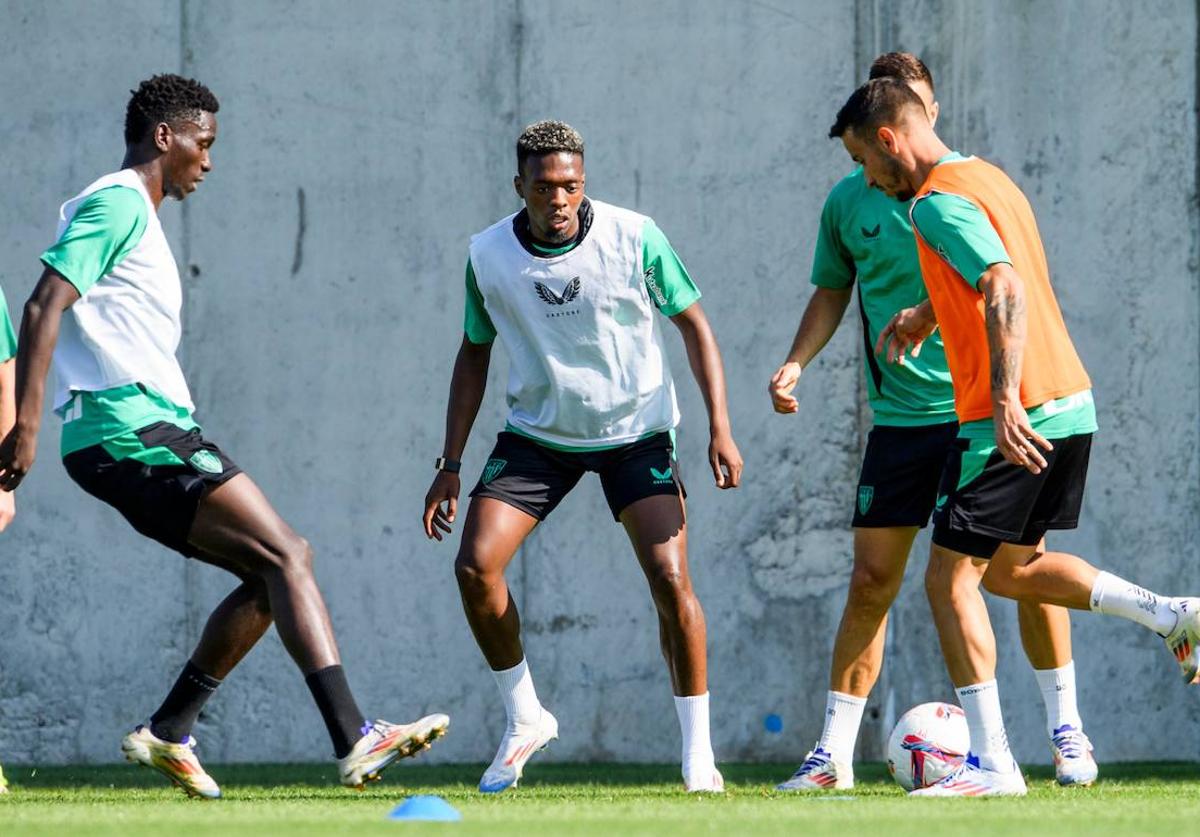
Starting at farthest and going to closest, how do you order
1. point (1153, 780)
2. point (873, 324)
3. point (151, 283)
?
point (1153, 780) → point (873, 324) → point (151, 283)

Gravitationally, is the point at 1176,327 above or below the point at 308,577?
above

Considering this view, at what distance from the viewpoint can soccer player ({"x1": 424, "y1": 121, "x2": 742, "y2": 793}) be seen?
632 centimetres

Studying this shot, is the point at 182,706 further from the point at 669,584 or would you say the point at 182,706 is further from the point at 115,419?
the point at 669,584

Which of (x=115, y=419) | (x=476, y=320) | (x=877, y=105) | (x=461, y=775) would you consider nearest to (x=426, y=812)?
(x=115, y=419)

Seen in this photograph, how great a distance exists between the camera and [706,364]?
253 inches

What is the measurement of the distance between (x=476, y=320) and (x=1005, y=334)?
6.74ft

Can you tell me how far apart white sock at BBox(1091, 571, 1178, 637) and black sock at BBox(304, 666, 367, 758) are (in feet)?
7.88

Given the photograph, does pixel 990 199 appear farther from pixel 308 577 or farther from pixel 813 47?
pixel 813 47

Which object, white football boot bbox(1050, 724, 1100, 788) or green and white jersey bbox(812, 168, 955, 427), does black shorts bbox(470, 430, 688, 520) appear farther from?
white football boot bbox(1050, 724, 1100, 788)

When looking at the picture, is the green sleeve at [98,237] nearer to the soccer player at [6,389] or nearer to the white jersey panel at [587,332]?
the soccer player at [6,389]

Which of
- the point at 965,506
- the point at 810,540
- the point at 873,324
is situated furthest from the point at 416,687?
the point at 965,506

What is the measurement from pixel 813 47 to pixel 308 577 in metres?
4.11

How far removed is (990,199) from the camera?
5699mm

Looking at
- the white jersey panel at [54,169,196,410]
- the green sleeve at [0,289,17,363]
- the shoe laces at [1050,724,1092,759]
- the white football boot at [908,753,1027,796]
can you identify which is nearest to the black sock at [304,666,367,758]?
the white jersey panel at [54,169,196,410]
